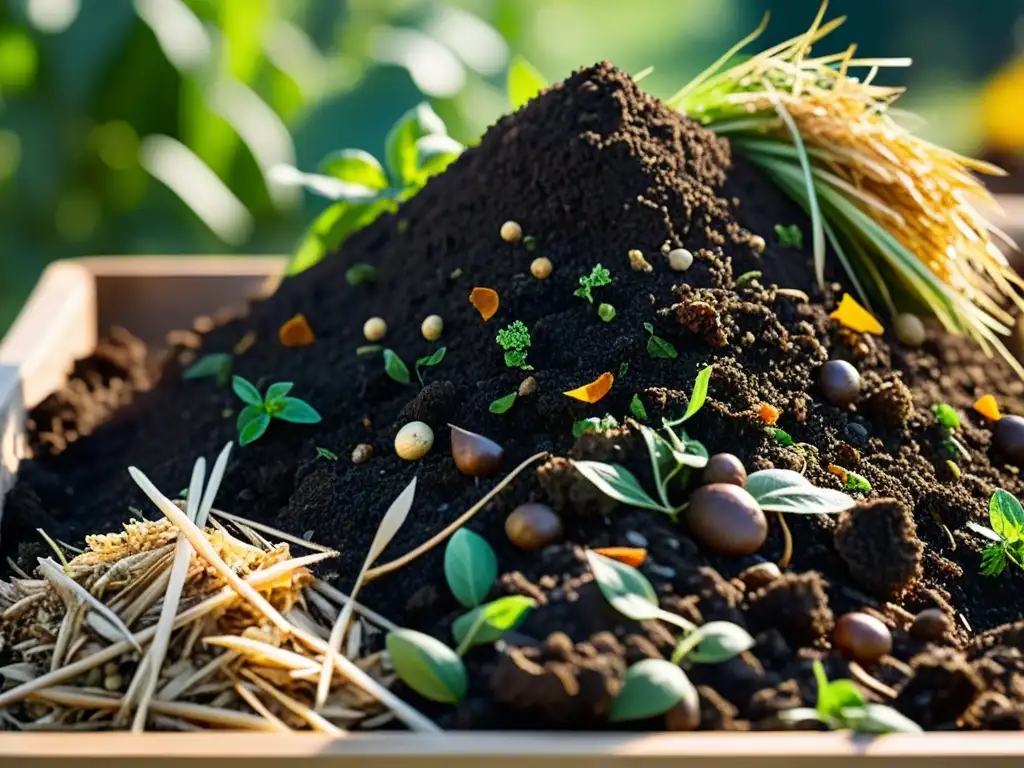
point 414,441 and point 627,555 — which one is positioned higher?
point 414,441

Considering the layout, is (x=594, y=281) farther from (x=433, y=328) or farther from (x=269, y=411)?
(x=269, y=411)

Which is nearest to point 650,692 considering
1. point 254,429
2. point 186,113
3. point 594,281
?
point 594,281

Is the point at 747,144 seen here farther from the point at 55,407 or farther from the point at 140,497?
the point at 55,407

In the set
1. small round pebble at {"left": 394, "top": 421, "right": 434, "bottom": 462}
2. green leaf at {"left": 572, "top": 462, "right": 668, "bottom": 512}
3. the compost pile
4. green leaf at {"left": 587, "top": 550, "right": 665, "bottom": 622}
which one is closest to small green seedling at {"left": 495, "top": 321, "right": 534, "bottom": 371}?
the compost pile

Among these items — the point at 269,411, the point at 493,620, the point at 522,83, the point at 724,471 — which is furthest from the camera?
the point at 522,83

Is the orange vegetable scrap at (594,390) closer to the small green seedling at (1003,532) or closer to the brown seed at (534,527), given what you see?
the brown seed at (534,527)

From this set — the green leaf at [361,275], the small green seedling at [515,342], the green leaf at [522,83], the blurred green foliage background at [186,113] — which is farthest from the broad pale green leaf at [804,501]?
the blurred green foliage background at [186,113]
